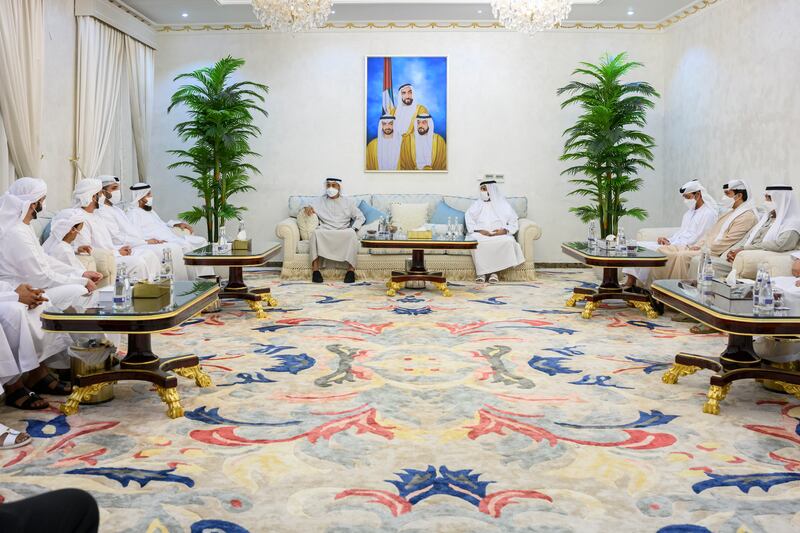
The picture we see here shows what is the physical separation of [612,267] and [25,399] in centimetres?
537

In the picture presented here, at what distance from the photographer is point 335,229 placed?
34.6 feet

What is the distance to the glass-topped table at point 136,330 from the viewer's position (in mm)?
4199

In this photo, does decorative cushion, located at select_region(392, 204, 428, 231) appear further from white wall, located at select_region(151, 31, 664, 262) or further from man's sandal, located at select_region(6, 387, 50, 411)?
man's sandal, located at select_region(6, 387, 50, 411)

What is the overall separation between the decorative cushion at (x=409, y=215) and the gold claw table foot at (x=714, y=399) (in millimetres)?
6994

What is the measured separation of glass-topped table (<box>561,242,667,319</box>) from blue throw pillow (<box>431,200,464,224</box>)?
3032mm

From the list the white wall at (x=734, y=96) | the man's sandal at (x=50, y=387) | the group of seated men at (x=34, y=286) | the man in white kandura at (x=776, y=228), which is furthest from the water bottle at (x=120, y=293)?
the white wall at (x=734, y=96)

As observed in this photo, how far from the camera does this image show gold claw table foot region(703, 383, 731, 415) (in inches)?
169

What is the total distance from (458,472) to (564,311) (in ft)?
15.2

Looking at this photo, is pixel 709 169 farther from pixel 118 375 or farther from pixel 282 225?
pixel 118 375

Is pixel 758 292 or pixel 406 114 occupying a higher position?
pixel 406 114

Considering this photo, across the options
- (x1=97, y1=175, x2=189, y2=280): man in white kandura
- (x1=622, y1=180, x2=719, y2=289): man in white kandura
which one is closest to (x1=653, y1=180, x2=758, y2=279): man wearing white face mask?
(x1=622, y1=180, x2=719, y2=289): man in white kandura

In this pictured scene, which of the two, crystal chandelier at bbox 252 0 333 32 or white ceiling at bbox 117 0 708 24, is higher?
white ceiling at bbox 117 0 708 24

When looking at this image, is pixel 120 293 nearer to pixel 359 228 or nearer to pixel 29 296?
pixel 29 296

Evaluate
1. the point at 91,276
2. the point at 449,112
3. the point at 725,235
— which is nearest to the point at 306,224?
the point at 449,112
